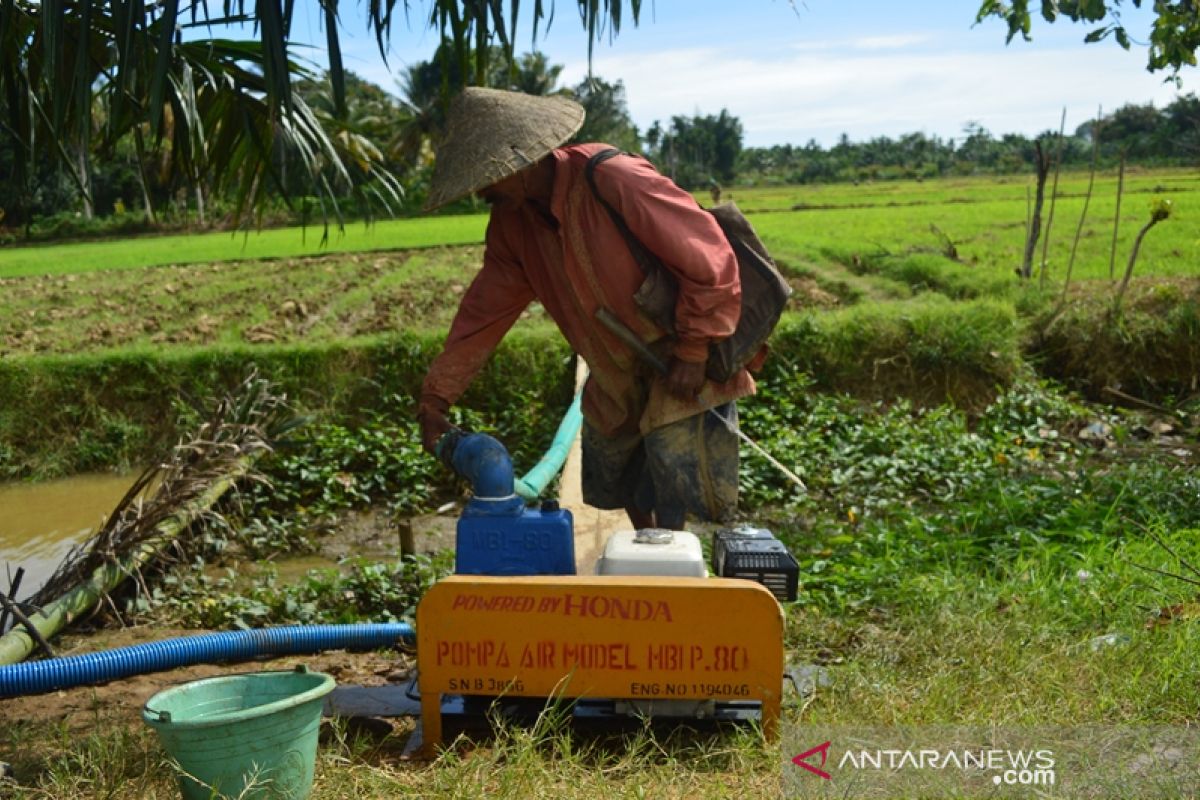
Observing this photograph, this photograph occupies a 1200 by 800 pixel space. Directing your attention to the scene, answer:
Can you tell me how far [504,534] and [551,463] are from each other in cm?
190

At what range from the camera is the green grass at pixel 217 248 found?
16203mm

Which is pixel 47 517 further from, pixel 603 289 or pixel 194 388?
pixel 603 289

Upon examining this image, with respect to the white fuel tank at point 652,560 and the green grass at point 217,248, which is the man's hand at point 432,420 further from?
the green grass at point 217,248

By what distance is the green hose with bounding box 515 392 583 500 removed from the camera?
385 cm

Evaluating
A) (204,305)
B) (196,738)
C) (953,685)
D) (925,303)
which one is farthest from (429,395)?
(204,305)

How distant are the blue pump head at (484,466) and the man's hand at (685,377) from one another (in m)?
0.50

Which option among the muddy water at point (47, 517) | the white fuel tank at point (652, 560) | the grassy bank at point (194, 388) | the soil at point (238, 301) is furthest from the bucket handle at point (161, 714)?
the soil at point (238, 301)

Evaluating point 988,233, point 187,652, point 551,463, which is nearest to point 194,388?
point 551,463

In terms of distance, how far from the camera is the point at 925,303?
7.65 m

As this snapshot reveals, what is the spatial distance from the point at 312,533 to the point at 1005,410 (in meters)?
3.95

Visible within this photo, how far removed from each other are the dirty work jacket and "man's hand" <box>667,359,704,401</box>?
3 cm

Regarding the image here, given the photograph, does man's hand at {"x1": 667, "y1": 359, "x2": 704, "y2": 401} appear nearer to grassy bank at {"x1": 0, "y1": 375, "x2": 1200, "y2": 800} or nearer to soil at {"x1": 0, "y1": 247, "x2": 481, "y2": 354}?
grassy bank at {"x1": 0, "y1": 375, "x2": 1200, "y2": 800}

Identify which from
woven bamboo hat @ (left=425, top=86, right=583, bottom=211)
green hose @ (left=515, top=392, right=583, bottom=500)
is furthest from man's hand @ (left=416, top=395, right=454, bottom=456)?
woven bamboo hat @ (left=425, top=86, right=583, bottom=211)

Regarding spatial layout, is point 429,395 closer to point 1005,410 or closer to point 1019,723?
point 1019,723
